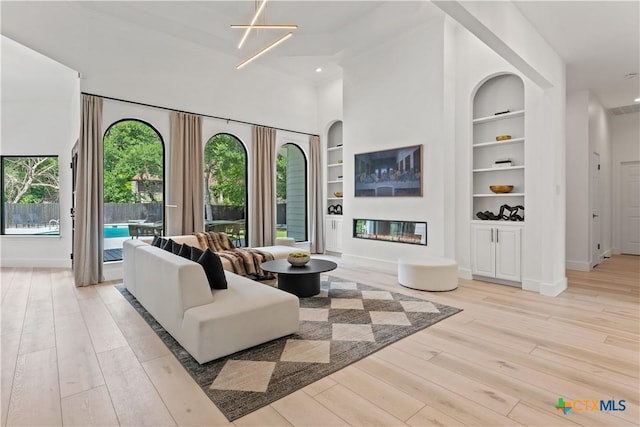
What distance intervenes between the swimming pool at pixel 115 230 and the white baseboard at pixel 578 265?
785 centimetres

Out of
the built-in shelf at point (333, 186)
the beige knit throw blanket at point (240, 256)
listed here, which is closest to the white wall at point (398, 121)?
the built-in shelf at point (333, 186)

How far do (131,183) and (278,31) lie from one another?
11.7ft

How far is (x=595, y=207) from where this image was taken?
267 inches

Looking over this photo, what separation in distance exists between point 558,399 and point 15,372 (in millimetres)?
3596

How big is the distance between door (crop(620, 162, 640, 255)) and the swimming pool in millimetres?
10585

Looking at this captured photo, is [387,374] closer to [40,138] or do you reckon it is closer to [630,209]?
[40,138]

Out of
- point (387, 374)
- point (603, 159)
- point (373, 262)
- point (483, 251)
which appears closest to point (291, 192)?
point (373, 262)

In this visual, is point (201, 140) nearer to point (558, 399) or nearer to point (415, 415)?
point (415, 415)

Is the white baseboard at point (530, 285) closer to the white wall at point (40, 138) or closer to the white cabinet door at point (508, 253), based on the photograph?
the white cabinet door at point (508, 253)

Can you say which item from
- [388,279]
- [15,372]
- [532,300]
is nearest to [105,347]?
[15,372]

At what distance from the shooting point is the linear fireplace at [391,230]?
548 centimetres

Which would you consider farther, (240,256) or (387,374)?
(240,256)

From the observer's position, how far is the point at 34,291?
4547 millimetres

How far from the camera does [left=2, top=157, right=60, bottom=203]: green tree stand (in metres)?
6.54
